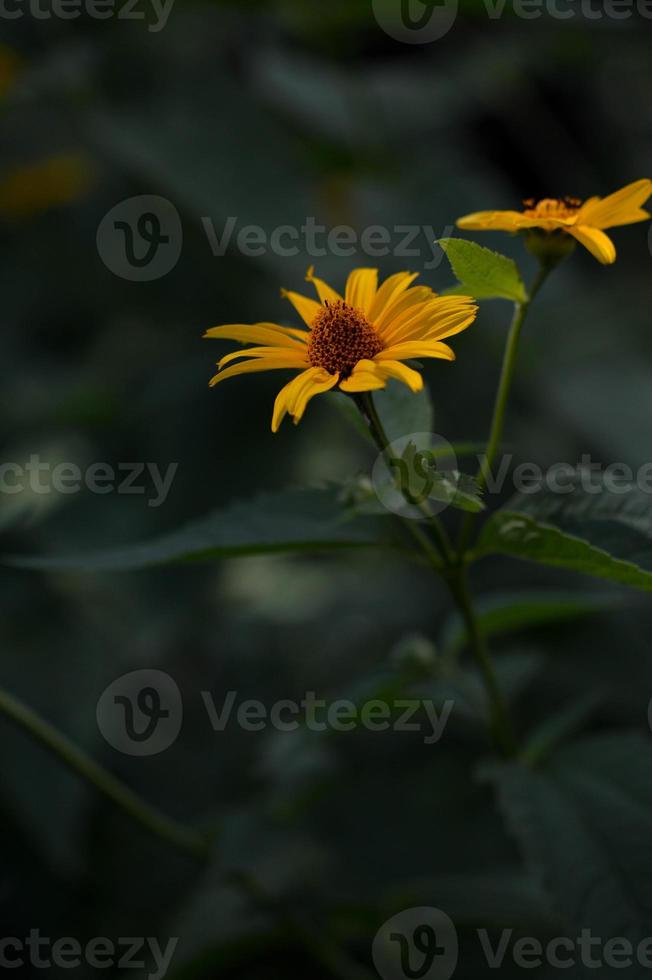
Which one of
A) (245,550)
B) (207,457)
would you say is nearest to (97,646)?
(207,457)

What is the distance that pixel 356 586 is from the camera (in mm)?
2053

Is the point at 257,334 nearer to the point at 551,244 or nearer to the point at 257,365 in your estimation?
the point at 257,365

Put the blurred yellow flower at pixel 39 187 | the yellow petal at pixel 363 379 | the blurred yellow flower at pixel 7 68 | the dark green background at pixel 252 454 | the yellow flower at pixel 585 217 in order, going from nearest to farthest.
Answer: the yellow petal at pixel 363 379 → the yellow flower at pixel 585 217 → the dark green background at pixel 252 454 → the blurred yellow flower at pixel 7 68 → the blurred yellow flower at pixel 39 187

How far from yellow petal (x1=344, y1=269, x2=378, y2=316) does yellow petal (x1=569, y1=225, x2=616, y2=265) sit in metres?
0.17

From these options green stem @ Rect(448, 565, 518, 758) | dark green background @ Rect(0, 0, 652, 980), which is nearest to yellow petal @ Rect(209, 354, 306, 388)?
green stem @ Rect(448, 565, 518, 758)

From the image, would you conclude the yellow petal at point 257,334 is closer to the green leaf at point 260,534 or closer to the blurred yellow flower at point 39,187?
the green leaf at point 260,534

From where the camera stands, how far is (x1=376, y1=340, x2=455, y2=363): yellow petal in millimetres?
713

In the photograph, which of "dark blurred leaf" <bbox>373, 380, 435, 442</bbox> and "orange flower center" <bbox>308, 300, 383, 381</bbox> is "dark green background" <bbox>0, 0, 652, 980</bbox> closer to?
"dark blurred leaf" <bbox>373, 380, 435, 442</bbox>

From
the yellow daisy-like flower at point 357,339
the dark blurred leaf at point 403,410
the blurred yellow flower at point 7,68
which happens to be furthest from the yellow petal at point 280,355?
the blurred yellow flower at point 7,68

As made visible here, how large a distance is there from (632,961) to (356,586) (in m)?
1.26

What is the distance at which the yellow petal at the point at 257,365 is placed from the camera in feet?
2.43

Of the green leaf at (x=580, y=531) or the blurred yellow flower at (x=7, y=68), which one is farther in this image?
the blurred yellow flower at (x=7, y=68)

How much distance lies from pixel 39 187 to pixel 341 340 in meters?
1.87

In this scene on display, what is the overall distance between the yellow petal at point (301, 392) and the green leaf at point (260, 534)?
0.50 feet
